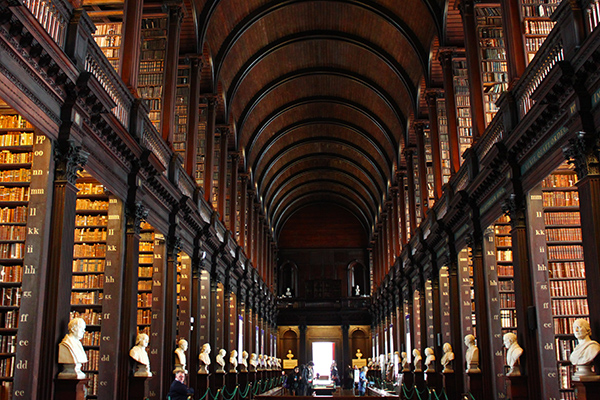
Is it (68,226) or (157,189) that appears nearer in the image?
(68,226)

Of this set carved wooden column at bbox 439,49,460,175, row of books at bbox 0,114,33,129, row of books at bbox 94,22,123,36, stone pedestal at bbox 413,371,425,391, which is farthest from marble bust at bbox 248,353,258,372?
row of books at bbox 0,114,33,129

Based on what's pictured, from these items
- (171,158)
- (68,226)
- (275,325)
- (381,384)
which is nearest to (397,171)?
(381,384)

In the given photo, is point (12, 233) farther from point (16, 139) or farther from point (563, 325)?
point (563, 325)

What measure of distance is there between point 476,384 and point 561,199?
3.77 m

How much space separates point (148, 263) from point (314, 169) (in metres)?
21.2

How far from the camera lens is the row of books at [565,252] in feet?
31.4

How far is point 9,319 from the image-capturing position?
7.22m

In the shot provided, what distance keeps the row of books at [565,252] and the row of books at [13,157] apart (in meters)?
8.09

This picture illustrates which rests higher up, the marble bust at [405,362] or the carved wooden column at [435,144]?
the carved wooden column at [435,144]

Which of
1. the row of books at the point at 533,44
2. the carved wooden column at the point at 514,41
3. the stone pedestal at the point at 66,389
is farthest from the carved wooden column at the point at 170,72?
the row of books at the point at 533,44

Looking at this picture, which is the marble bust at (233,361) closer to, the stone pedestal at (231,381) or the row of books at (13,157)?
the stone pedestal at (231,381)

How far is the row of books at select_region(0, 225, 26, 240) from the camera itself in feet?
24.7

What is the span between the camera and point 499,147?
9312 millimetres

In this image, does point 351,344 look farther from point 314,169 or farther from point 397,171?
point 397,171
